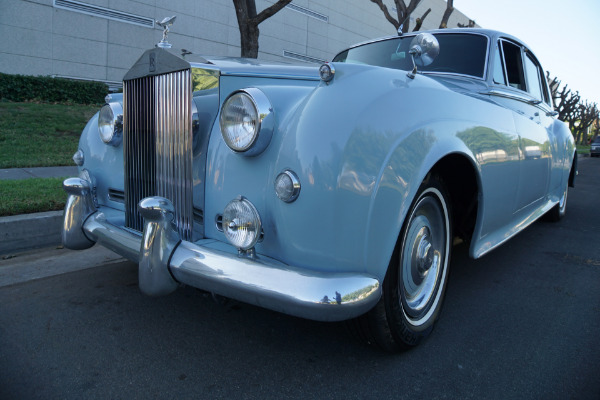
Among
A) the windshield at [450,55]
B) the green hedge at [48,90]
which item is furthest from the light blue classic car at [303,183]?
the green hedge at [48,90]

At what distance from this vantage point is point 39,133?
27.0 ft

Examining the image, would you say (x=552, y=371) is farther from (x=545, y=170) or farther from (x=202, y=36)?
(x=202, y=36)

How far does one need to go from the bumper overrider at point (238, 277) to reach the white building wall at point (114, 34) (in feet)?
30.7

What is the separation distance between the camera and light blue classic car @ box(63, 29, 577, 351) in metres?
1.68

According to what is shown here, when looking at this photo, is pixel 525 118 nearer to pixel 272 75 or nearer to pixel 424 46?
pixel 424 46

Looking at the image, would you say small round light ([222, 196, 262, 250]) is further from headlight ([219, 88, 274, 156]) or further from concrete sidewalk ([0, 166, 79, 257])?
concrete sidewalk ([0, 166, 79, 257])

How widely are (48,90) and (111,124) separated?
396 inches

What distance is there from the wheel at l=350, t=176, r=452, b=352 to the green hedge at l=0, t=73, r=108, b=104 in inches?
444

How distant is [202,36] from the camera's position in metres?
16.4

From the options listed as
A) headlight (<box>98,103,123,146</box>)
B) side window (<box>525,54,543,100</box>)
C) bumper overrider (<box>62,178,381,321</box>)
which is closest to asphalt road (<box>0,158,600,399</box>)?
bumper overrider (<box>62,178,381,321</box>)

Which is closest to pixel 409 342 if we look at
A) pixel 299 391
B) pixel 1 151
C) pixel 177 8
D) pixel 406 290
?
pixel 406 290

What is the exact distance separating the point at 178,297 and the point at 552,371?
77.7 inches

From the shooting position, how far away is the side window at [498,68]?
3.27 metres

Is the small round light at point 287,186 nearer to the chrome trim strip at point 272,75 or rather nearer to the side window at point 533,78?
the chrome trim strip at point 272,75
